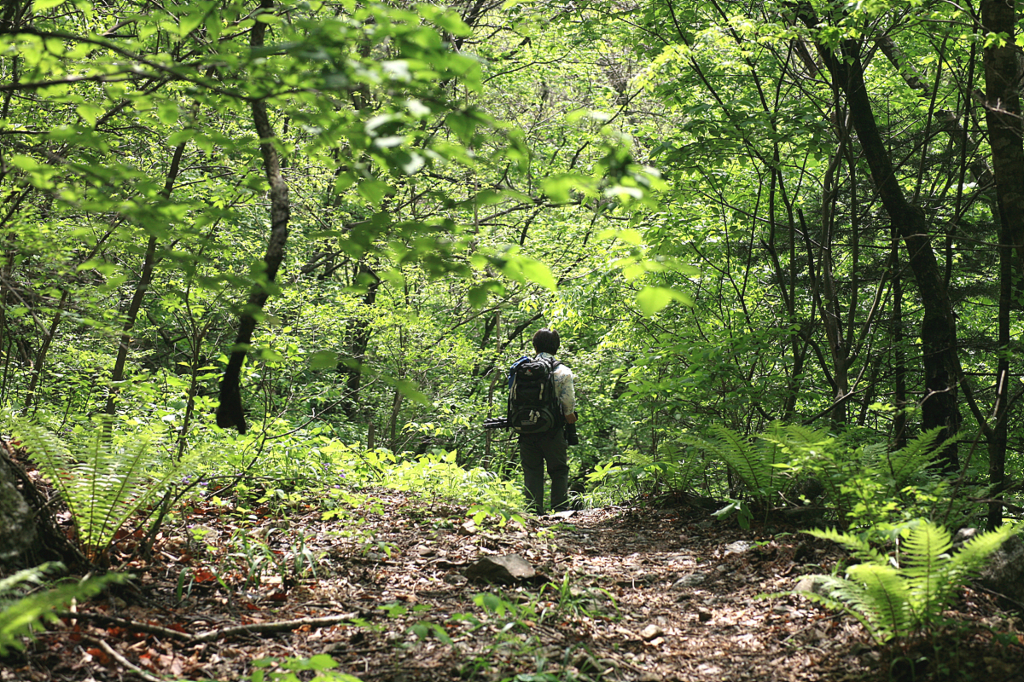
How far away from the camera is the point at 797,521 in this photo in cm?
488

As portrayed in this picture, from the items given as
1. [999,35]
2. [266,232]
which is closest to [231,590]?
[999,35]

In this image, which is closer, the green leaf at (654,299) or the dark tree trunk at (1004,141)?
the green leaf at (654,299)

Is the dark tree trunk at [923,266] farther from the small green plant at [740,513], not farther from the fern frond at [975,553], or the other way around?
the fern frond at [975,553]

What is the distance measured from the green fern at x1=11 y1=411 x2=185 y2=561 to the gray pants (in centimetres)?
419

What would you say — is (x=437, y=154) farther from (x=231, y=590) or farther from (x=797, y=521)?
(x=797, y=521)

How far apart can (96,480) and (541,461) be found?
476 centimetres

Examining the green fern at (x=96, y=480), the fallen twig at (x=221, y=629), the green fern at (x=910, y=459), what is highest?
the green fern at (x=96, y=480)

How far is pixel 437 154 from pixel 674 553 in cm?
372

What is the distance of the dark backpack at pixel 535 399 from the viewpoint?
22.3ft

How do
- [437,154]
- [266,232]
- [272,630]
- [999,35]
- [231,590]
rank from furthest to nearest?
1. [266,232]
2. [999,35]
3. [231,590]
4. [272,630]
5. [437,154]

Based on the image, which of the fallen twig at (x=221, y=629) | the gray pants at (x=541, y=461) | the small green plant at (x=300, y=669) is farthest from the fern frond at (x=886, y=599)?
the gray pants at (x=541, y=461)

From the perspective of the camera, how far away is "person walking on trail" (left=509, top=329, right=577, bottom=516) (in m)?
6.80

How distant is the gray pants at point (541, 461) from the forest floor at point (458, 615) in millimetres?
2092

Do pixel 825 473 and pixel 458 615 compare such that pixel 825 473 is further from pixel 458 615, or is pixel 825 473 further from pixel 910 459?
pixel 458 615
